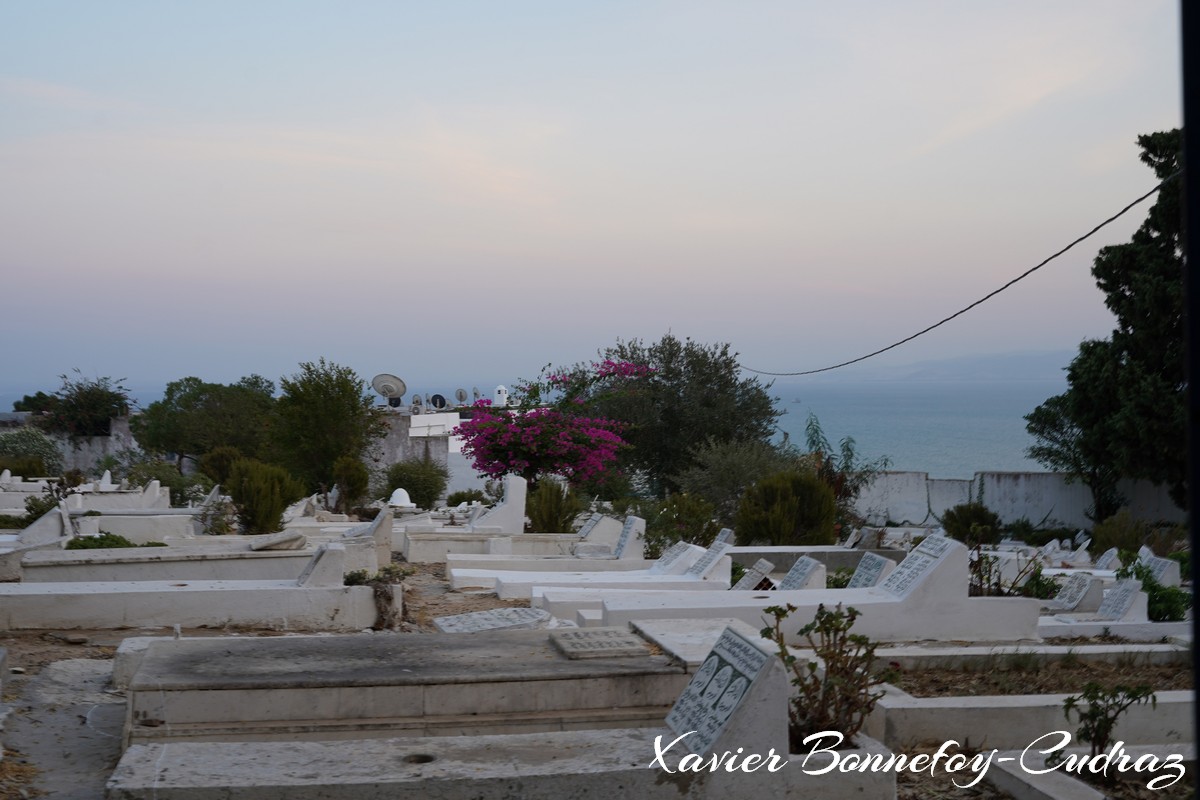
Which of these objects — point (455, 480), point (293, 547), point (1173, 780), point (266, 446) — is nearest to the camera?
point (1173, 780)

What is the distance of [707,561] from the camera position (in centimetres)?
1066

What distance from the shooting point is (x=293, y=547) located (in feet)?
35.9

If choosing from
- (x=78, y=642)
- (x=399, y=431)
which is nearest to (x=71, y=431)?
(x=399, y=431)

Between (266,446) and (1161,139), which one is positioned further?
(266,446)

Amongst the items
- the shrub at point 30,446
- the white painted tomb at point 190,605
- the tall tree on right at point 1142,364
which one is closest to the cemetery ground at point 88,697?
the white painted tomb at point 190,605

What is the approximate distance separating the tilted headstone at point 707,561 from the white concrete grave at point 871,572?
4.70 feet

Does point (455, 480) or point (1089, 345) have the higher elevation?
point (1089, 345)

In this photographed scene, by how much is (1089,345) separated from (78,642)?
77.1 ft

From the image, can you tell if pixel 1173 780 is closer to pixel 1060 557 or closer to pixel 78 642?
pixel 78 642

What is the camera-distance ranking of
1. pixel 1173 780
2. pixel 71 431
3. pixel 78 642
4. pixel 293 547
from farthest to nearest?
1. pixel 71 431
2. pixel 293 547
3. pixel 78 642
4. pixel 1173 780

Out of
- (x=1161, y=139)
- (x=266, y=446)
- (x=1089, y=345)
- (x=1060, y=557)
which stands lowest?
(x=1060, y=557)

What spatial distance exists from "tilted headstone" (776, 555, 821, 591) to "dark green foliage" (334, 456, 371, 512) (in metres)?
12.3

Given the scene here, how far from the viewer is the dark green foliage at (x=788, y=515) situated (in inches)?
586

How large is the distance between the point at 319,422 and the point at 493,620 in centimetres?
1401
